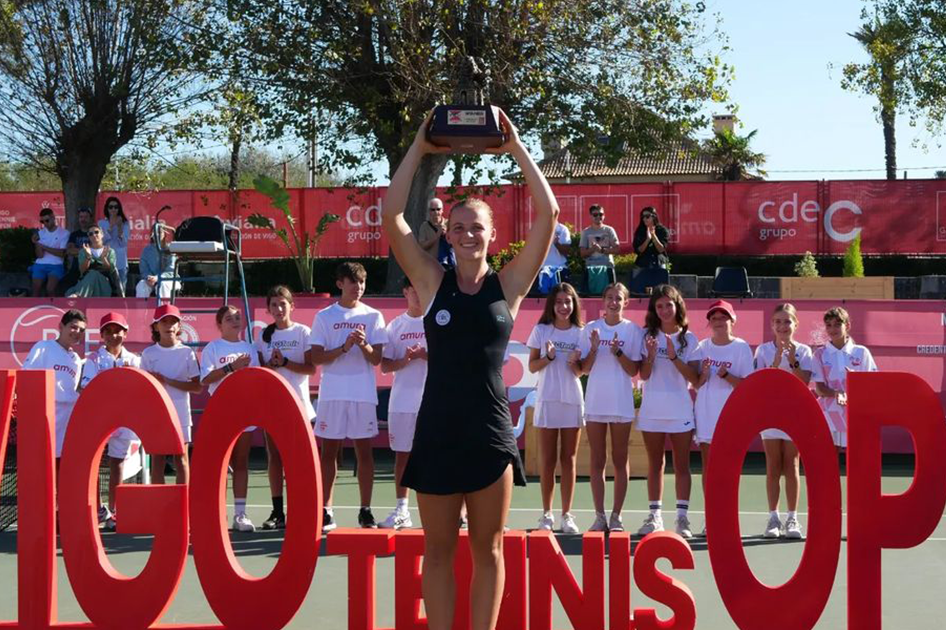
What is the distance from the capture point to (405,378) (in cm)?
904

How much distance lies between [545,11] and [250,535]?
36.4 feet

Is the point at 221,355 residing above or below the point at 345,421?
above

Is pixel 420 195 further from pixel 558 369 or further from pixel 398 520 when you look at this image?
pixel 398 520

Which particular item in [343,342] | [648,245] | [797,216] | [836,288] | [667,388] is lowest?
[667,388]

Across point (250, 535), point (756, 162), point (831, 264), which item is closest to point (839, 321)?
point (250, 535)

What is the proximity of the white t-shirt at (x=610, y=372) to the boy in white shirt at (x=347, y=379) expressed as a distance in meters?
1.61

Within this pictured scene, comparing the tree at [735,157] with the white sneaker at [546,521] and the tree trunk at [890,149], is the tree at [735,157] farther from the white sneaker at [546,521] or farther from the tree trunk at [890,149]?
the white sneaker at [546,521]

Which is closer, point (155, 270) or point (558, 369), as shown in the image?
point (558, 369)

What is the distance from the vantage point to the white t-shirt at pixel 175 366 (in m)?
9.38

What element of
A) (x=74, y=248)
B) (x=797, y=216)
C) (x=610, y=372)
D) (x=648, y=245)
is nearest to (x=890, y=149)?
(x=797, y=216)

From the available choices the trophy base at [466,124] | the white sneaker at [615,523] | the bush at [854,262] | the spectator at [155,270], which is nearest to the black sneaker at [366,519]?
the white sneaker at [615,523]

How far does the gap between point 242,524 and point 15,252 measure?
46.6 ft

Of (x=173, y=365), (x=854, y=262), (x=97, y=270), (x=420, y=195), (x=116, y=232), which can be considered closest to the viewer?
(x=173, y=365)

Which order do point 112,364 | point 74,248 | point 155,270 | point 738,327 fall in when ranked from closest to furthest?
1. point 112,364
2. point 738,327
3. point 155,270
4. point 74,248
